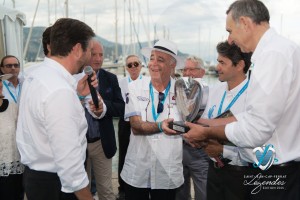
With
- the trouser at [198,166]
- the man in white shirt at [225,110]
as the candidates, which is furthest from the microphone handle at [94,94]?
the trouser at [198,166]

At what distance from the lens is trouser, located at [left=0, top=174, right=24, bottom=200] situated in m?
3.56

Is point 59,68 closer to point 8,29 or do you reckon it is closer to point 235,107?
point 235,107

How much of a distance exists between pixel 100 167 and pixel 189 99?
197 centimetres

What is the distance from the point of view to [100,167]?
3.86 m

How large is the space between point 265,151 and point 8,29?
635 cm

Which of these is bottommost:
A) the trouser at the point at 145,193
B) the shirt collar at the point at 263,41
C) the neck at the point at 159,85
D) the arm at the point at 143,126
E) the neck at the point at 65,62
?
the trouser at the point at 145,193

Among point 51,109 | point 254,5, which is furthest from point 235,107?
point 51,109

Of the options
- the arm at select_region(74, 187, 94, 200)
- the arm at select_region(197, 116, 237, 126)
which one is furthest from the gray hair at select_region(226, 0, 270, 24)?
the arm at select_region(74, 187, 94, 200)

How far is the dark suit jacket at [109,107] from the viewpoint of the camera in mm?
3610

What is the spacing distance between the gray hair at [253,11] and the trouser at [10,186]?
3.05m

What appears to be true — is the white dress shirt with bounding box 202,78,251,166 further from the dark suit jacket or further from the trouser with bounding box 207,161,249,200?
the dark suit jacket

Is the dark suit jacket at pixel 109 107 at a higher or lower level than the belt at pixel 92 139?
higher

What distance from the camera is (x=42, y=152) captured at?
1.97 meters

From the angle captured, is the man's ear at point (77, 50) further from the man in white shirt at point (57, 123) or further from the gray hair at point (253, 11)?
the gray hair at point (253, 11)
